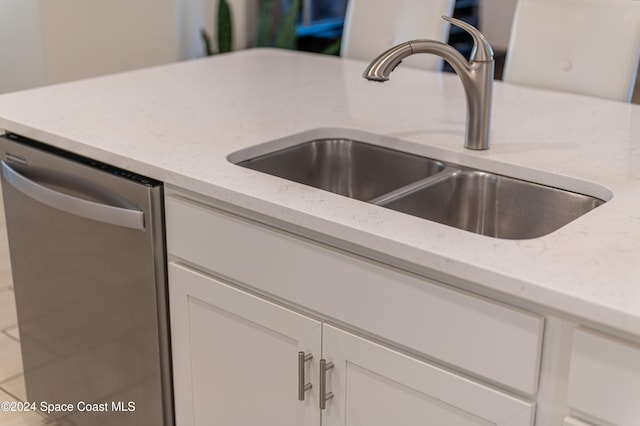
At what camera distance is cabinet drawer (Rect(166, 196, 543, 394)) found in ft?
4.20

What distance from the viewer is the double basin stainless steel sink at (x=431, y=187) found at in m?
1.63

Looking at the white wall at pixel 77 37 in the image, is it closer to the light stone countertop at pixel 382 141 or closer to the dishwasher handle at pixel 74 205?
the light stone countertop at pixel 382 141

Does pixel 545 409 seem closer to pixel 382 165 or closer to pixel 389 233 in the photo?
pixel 389 233

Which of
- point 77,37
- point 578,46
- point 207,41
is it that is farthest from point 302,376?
point 207,41

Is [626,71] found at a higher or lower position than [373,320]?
higher

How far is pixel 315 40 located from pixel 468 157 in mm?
3773

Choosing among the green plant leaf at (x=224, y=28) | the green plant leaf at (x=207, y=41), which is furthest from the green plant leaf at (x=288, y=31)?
the green plant leaf at (x=207, y=41)

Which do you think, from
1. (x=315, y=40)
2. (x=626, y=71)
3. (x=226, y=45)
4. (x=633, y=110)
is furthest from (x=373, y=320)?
(x=315, y=40)

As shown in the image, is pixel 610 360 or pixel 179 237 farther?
pixel 179 237

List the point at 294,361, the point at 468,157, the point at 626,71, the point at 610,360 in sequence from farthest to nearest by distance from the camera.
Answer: the point at 626,71 → the point at 468,157 → the point at 294,361 → the point at 610,360

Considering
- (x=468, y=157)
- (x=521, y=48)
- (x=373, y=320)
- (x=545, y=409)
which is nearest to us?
(x=545, y=409)

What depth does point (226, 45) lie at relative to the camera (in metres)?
4.80

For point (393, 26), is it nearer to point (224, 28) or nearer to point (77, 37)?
point (77, 37)

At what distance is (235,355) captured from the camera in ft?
5.66
